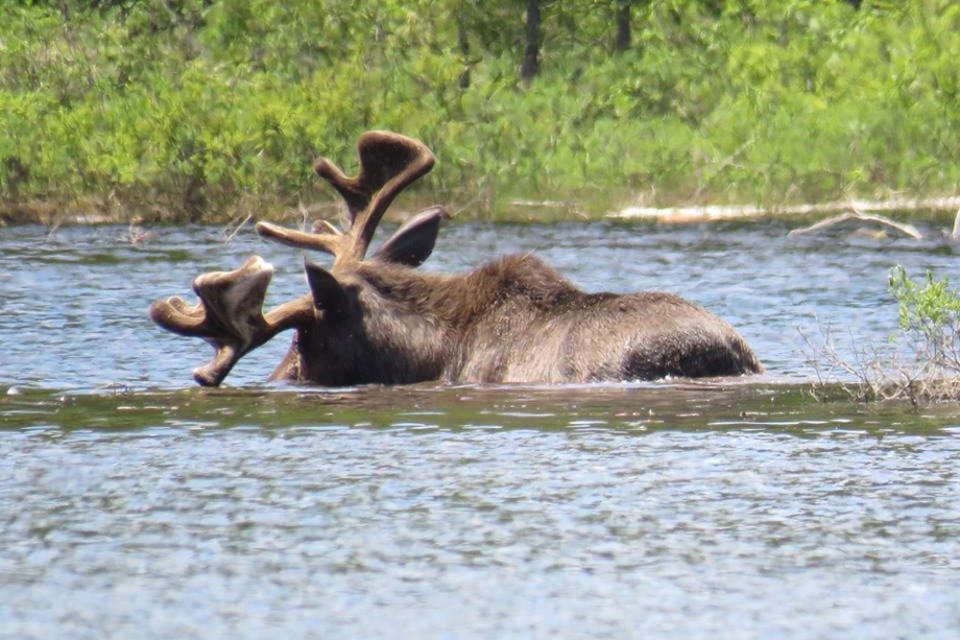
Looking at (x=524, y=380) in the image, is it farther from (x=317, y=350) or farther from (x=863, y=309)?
(x=863, y=309)

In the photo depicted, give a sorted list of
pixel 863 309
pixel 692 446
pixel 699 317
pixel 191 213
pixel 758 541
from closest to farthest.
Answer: pixel 758 541 < pixel 692 446 < pixel 699 317 < pixel 863 309 < pixel 191 213

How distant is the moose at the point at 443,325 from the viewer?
11.6 metres

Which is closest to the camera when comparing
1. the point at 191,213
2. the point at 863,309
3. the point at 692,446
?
the point at 692,446

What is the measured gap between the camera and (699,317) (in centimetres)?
1161

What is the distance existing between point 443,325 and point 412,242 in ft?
2.31

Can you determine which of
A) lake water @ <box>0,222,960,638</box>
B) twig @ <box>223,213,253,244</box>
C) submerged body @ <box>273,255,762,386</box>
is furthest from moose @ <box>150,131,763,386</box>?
Result: twig @ <box>223,213,253,244</box>

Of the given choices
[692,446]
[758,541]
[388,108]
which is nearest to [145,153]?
[388,108]

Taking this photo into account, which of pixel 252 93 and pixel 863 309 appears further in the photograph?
pixel 252 93

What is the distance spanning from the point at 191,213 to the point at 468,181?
11.7 feet

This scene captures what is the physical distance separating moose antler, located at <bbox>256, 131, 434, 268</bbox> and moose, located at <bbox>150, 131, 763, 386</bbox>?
0.24 ft

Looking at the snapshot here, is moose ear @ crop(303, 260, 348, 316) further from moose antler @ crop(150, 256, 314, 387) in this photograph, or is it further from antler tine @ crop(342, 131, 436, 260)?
antler tine @ crop(342, 131, 436, 260)

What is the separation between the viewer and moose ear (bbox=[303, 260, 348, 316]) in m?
11.7

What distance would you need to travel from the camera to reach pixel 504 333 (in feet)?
38.9

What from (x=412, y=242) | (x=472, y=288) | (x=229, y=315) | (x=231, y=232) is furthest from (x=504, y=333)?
(x=231, y=232)
